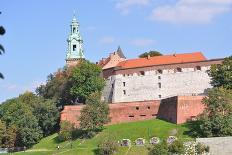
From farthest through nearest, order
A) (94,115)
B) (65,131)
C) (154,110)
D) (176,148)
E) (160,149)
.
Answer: (154,110), (65,131), (94,115), (176,148), (160,149)

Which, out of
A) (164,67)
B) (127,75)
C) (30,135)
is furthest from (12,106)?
(164,67)

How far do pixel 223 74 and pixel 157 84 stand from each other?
14.8 meters

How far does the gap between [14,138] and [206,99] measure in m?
24.8

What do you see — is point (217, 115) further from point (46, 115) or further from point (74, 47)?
point (74, 47)

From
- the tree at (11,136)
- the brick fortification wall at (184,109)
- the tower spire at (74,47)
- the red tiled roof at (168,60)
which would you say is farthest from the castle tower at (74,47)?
the brick fortification wall at (184,109)

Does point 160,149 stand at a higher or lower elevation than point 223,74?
lower

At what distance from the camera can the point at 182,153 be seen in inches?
1816

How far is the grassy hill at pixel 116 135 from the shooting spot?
181ft

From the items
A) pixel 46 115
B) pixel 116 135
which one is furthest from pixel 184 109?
pixel 46 115

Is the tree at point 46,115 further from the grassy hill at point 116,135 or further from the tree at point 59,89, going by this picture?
the tree at point 59,89

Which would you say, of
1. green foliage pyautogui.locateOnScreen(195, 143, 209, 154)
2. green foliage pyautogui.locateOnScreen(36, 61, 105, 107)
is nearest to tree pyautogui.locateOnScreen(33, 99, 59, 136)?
green foliage pyautogui.locateOnScreen(36, 61, 105, 107)

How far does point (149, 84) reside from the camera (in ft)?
250

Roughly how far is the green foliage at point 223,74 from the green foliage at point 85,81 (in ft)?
55.4

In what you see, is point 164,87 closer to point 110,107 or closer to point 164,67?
point 164,67
